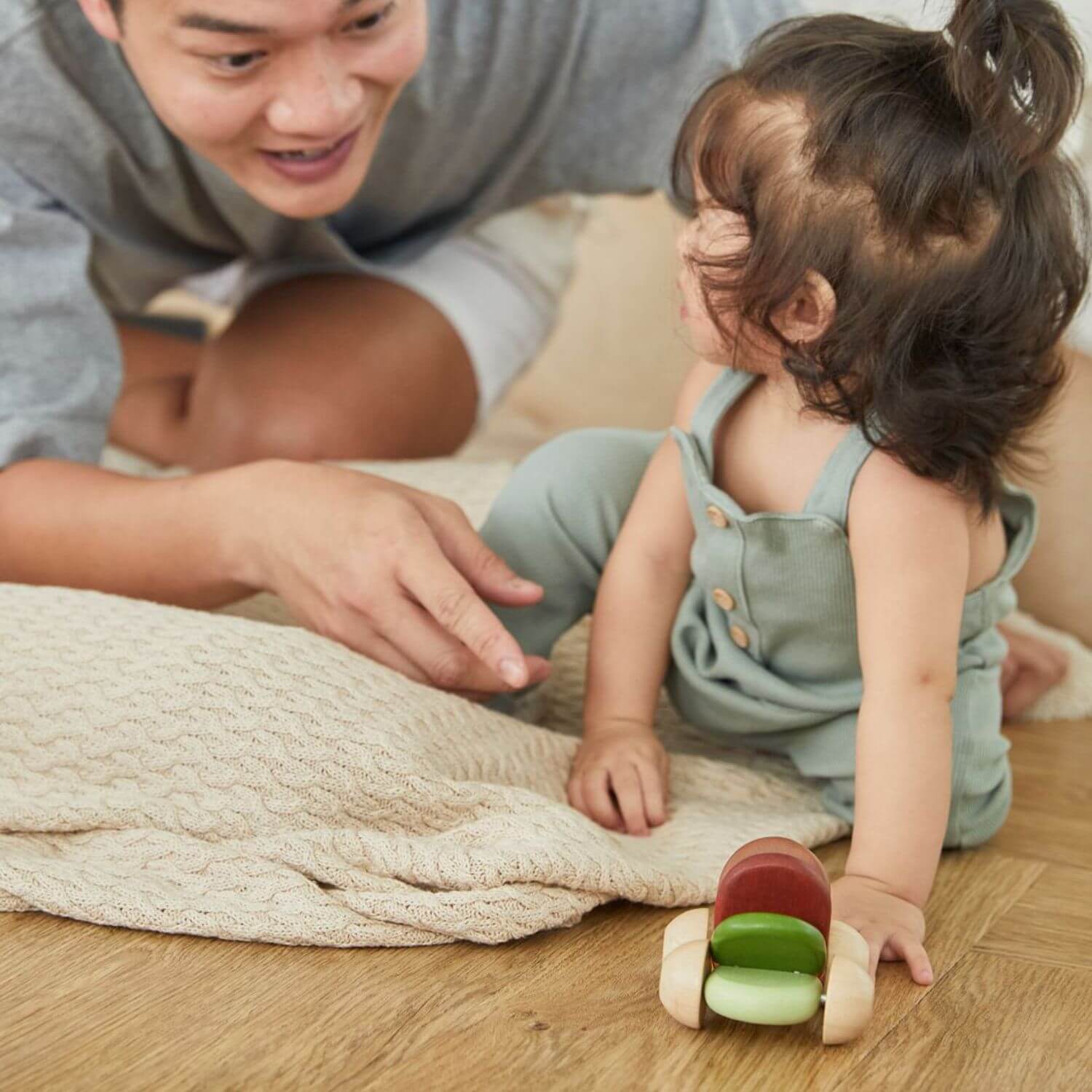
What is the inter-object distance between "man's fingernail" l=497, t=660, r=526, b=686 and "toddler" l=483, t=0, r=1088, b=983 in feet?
0.32

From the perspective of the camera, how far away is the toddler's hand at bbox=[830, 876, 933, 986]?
0.78 metres

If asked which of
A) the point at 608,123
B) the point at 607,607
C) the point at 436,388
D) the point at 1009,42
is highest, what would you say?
the point at 1009,42

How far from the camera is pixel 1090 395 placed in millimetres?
1400

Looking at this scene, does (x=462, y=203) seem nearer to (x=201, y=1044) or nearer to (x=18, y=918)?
(x=18, y=918)

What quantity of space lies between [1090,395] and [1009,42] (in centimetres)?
64

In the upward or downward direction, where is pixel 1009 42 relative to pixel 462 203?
upward

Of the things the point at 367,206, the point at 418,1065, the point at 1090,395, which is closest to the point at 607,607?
the point at 418,1065

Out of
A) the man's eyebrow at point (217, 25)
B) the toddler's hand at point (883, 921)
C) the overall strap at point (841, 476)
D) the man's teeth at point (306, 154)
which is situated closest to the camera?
the toddler's hand at point (883, 921)

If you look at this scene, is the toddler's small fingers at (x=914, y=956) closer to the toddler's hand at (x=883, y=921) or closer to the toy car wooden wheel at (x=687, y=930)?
the toddler's hand at (x=883, y=921)

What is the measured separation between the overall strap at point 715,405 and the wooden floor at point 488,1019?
32cm

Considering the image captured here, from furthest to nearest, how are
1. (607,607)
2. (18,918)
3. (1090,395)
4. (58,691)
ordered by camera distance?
(1090,395) → (607,607) → (58,691) → (18,918)

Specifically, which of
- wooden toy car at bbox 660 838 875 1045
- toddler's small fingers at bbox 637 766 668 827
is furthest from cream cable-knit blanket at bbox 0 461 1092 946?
wooden toy car at bbox 660 838 875 1045

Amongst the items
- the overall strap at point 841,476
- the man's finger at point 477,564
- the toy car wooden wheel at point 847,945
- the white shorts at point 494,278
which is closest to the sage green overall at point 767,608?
the overall strap at point 841,476

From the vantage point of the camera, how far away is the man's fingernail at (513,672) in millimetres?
936
